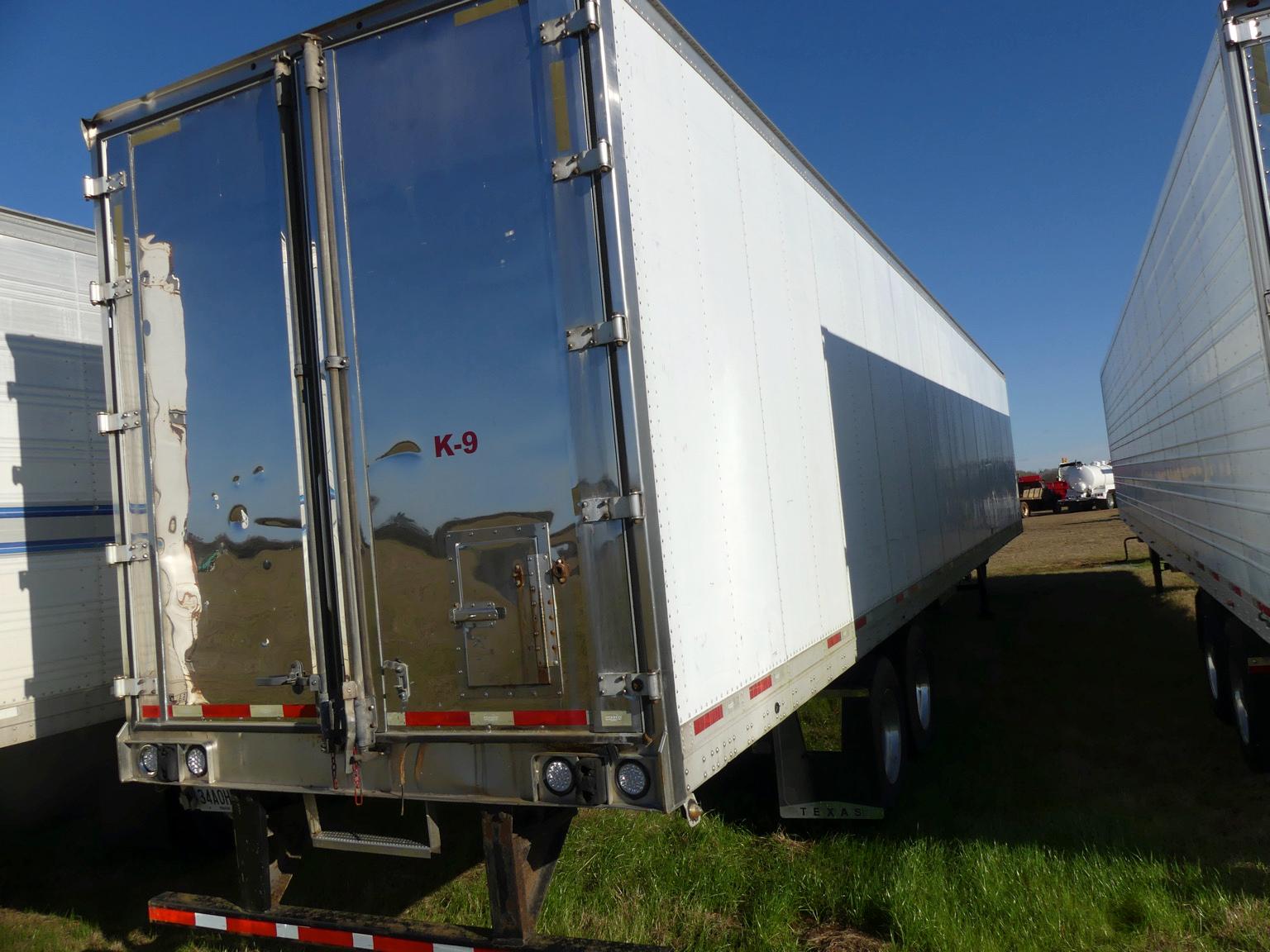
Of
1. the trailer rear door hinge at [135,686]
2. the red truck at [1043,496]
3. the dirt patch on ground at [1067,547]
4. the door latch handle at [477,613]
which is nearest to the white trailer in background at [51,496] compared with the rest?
the trailer rear door hinge at [135,686]

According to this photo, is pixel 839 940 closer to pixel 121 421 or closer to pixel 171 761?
pixel 171 761

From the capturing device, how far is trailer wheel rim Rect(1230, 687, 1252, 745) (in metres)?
5.89

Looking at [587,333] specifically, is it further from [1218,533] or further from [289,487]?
[1218,533]

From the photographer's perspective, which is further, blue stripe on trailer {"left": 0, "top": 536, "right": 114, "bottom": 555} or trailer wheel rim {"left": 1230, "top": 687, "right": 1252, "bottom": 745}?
trailer wheel rim {"left": 1230, "top": 687, "right": 1252, "bottom": 745}

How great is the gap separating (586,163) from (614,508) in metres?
1.15

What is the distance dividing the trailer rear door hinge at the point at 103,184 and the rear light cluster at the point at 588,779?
3.06 m

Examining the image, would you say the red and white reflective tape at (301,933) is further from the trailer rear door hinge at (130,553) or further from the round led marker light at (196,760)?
the trailer rear door hinge at (130,553)

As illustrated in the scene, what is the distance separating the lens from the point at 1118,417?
49.5ft

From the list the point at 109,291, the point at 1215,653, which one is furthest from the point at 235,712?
the point at 1215,653

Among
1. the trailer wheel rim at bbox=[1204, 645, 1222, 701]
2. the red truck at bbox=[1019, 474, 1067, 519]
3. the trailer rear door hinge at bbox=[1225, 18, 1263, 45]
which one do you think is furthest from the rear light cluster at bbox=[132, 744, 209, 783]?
the red truck at bbox=[1019, 474, 1067, 519]

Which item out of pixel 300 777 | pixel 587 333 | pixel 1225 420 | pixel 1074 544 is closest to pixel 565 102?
pixel 587 333

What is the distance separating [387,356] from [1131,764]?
18.1ft

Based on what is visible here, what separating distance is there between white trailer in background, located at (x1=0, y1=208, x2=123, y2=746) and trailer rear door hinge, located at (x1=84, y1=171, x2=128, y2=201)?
1274mm

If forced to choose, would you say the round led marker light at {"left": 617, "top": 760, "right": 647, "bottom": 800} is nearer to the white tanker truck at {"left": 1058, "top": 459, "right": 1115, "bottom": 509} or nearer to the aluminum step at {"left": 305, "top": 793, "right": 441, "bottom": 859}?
the aluminum step at {"left": 305, "top": 793, "right": 441, "bottom": 859}
